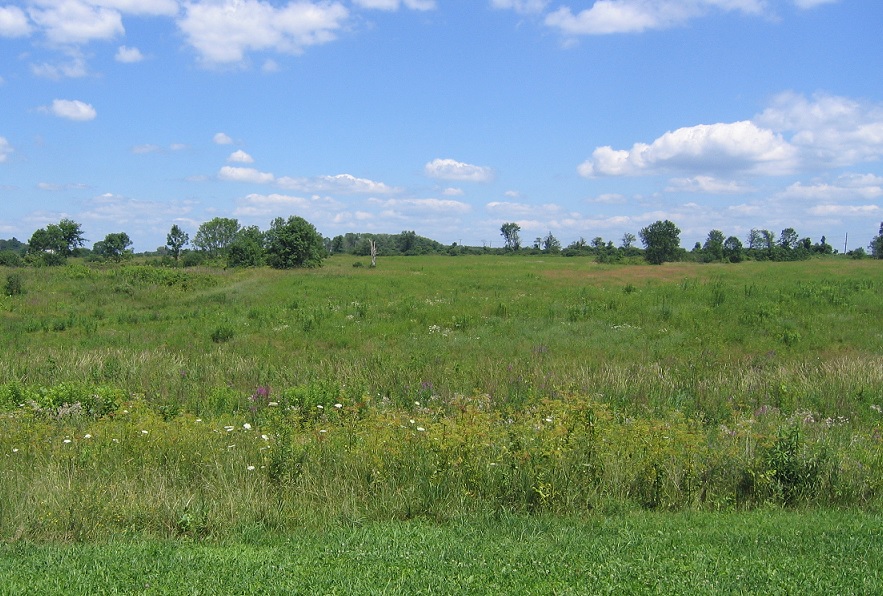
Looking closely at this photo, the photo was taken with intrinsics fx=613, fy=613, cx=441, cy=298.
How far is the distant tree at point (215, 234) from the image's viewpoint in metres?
107

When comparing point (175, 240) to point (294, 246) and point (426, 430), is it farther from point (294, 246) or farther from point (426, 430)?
point (426, 430)

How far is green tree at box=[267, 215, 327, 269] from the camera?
192ft

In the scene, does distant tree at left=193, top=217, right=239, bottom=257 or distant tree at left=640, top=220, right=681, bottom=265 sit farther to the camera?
distant tree at left=193, top=217, right=239, bottom=257

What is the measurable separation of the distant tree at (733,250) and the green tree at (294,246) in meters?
→ 50.5

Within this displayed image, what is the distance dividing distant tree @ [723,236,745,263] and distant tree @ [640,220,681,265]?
6.53 meters

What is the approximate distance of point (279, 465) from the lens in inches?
231

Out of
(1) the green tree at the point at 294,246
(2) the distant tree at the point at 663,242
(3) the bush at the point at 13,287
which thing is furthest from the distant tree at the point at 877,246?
(3) the bush at the point at 13,287

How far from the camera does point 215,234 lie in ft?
355

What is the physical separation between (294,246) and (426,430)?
5409cm

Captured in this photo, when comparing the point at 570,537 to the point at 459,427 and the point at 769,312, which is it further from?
the point at 769,312

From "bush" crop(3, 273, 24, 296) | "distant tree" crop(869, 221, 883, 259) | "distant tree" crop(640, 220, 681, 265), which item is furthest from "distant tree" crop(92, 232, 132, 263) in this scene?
"distant tree" crop(869, 221, 883, 259)

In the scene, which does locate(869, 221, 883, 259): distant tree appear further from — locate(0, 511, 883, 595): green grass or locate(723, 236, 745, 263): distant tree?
locate(0, 511, 883, 595): green grass

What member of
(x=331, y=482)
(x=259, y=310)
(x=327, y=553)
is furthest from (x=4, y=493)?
(x=259, y=310)

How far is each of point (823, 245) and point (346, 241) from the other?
3721 inches
